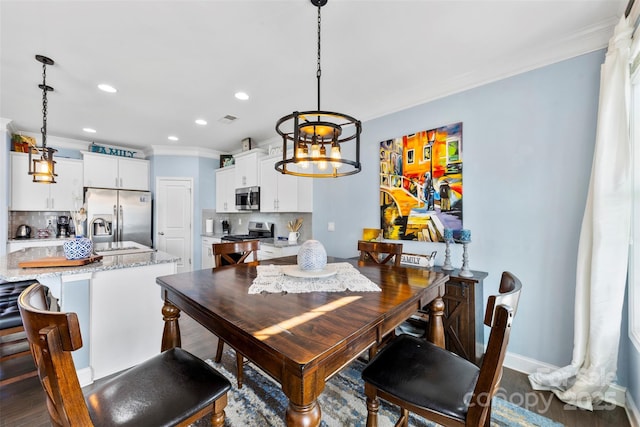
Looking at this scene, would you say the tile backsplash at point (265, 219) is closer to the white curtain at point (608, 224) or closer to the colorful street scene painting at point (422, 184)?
the colorful street scene painting at point (422, 184)

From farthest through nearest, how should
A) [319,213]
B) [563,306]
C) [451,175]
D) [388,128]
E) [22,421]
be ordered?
[319,213] < [388,128] < [451,175] < [563,306] < [22,421]

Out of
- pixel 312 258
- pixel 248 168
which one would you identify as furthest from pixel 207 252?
pixel 312 258

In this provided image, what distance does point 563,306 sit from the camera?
203cm

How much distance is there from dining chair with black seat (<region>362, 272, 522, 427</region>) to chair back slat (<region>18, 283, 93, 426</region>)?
3.40 ft

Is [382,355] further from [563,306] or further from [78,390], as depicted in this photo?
[563,306]

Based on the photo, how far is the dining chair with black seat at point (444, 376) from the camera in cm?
91

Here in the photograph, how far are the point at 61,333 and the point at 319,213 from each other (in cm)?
313

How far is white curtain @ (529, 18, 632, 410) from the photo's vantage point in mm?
1679

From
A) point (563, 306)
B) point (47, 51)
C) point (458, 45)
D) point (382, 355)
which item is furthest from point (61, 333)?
point (563, 306)

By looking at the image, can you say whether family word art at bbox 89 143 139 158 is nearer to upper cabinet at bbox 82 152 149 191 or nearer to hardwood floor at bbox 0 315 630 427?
upper cabinet at bbox 82 152 149 191

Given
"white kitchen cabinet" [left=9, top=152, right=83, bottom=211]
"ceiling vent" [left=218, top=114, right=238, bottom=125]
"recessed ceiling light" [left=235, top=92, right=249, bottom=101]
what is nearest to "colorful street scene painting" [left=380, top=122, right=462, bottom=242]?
"recessed ceiling light" [left=235, top=92, right=249, bottom=101]

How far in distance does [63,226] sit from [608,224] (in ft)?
21.7

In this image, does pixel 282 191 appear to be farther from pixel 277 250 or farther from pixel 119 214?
pixel 119 214

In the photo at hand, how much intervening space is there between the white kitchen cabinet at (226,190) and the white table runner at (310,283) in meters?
3.49
